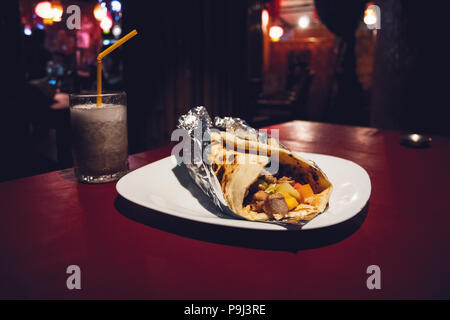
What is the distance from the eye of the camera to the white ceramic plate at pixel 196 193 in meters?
0.63

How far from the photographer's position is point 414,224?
71cm

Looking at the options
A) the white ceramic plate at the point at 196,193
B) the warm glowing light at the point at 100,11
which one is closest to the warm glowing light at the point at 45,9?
the warm glowing light at the point at 100,11

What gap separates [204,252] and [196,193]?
0.29m

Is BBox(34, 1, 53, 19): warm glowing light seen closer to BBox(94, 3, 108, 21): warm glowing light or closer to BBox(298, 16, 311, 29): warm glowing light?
BBox(94, 3, 108, 21): warm glowing light

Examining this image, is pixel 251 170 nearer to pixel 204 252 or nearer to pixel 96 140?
pixel 204 252

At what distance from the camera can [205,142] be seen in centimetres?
88

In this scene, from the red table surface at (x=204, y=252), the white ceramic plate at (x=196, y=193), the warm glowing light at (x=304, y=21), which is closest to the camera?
the red table surface at (x=204, y=252)

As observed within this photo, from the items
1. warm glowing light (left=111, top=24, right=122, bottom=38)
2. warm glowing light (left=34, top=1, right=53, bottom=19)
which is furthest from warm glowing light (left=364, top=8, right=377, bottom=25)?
warm glowing light (left=111, top=24, right=122, bottom=38)

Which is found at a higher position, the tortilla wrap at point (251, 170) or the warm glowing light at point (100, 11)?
the warm glowing light at point (100, 11)

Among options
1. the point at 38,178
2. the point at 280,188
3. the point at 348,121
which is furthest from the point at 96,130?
the point at 348,121

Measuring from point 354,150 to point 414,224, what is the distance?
0.66 meters

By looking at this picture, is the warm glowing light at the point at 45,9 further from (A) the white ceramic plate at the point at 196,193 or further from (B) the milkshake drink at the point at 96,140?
(A) the white ceramic plate at the point at 196,193

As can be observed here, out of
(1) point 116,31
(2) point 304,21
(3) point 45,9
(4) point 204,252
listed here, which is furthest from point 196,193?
(1) point 116,31

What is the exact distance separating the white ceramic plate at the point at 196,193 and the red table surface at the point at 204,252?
0.03 meters
